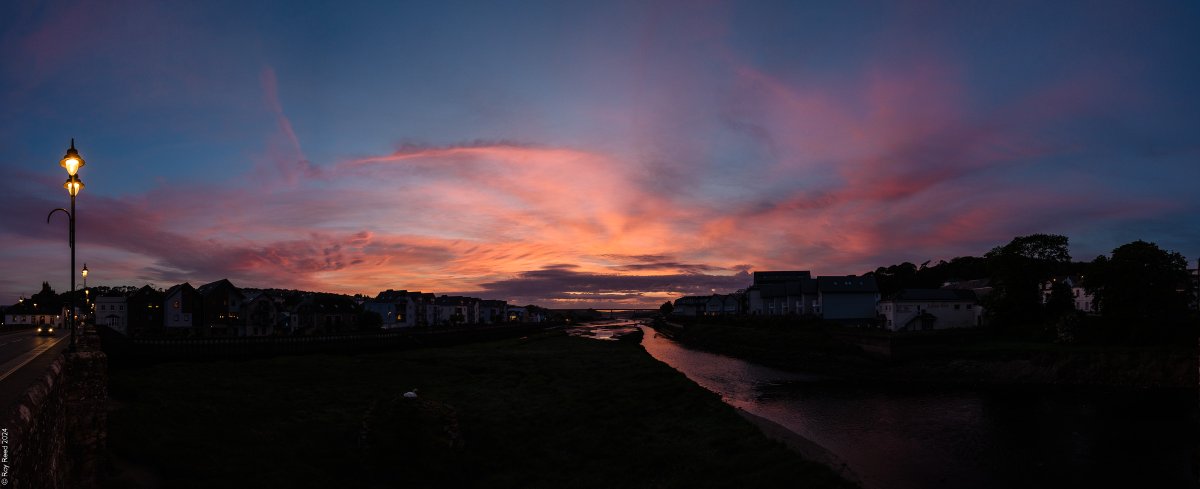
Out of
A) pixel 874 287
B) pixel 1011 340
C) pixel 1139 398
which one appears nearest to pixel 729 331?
pixel 874 287

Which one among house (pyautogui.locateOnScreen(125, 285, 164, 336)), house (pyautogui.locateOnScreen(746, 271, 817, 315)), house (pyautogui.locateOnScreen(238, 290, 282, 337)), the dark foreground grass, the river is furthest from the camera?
house (pyautogui.locateOnScreen(746, 271, 817, 315))

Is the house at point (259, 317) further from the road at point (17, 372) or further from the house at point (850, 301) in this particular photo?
the house at point (850, 301)

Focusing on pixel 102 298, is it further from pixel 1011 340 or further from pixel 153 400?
pixel 1011 340

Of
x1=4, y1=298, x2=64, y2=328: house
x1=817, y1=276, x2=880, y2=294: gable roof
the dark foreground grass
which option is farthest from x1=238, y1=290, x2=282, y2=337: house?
x1=817, y1=276, x2=880, y2=294: gable roof

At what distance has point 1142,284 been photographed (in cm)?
6222

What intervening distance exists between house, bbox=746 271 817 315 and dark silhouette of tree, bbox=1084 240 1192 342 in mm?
57476

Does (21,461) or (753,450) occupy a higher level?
(21,461)

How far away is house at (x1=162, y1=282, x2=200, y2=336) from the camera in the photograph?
9594 centimetres

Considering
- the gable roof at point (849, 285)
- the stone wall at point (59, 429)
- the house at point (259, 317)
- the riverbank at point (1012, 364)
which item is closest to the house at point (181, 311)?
the house at point (259, 317)

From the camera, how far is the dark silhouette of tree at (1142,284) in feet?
202

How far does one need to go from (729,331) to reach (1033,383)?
5856 cm

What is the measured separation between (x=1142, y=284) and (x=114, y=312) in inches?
5607

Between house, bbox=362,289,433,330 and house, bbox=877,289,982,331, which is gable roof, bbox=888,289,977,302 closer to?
house, bbox=877,289,982,331

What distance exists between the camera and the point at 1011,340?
67.3 meters
